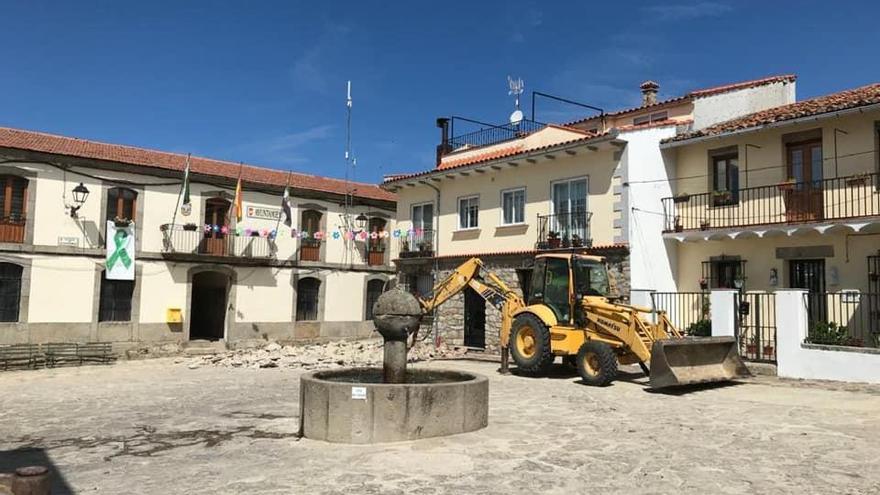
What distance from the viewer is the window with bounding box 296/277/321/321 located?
27267 mm

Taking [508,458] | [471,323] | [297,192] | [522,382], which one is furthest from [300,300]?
[508,458]

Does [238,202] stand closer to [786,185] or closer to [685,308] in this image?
[685,308]

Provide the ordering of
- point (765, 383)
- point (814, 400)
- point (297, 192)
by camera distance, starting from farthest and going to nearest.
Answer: point (297, 192)
point (765, 383)
point (814, 400)

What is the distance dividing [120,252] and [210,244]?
3258 mm

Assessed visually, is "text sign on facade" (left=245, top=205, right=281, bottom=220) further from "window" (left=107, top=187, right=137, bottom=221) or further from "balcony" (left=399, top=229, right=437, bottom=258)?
"balcony" (left=399, top=229, right=437, bottom=258)

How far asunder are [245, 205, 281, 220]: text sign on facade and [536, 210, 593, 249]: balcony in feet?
38.7

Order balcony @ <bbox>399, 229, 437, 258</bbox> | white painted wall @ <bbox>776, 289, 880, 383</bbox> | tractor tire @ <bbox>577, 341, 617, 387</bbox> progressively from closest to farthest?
white painted wall @ <bbox>776, 289, 880, 383</bbox> → tractor tire @ <bbox>577, 341, 617, 387</bbox> → balcony @ <bbox>399, 229, 437, 258</bbox>

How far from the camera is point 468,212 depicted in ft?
73.9

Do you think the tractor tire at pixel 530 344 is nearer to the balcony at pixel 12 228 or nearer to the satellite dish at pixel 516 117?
the satellite dish at pixel 516 117

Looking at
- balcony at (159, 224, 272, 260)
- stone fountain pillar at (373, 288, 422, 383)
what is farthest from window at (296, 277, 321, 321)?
stone fountain pillar at (373, 288, 422, 383)

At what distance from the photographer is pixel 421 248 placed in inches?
935

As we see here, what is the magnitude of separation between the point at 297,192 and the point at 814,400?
2077 cm

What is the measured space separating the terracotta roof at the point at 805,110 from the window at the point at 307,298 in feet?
51.3

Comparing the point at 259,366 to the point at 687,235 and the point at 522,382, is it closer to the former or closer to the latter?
the point at 522,382
